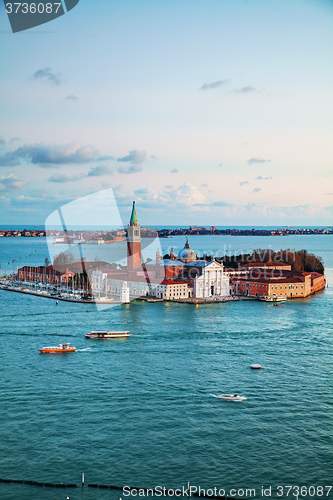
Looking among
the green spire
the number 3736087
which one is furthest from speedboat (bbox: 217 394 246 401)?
the green spire

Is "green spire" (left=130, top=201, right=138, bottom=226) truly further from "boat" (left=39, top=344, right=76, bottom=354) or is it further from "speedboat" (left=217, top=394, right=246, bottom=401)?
"speedboat" (left=217, top=394, right=246, bottom=401)

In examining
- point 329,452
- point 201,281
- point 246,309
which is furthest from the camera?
point 201,281

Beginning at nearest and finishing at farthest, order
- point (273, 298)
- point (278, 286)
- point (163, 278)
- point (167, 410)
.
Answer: point (167, 410) < point (273, 298) < point (278, 286) < point (163, 278)

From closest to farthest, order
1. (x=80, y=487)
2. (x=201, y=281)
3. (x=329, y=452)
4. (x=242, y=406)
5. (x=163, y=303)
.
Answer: (x=80, y=487), (x=329, y=452), (x=242, y=406), (x=163, y=303), (x=201, y=281)

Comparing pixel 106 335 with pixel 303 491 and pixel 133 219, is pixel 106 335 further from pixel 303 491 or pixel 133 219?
pixel 133 219

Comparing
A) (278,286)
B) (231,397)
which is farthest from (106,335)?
(278,286)

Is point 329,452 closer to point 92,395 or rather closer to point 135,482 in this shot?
point 135,482

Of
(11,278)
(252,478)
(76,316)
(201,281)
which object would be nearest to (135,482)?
(252,478)
